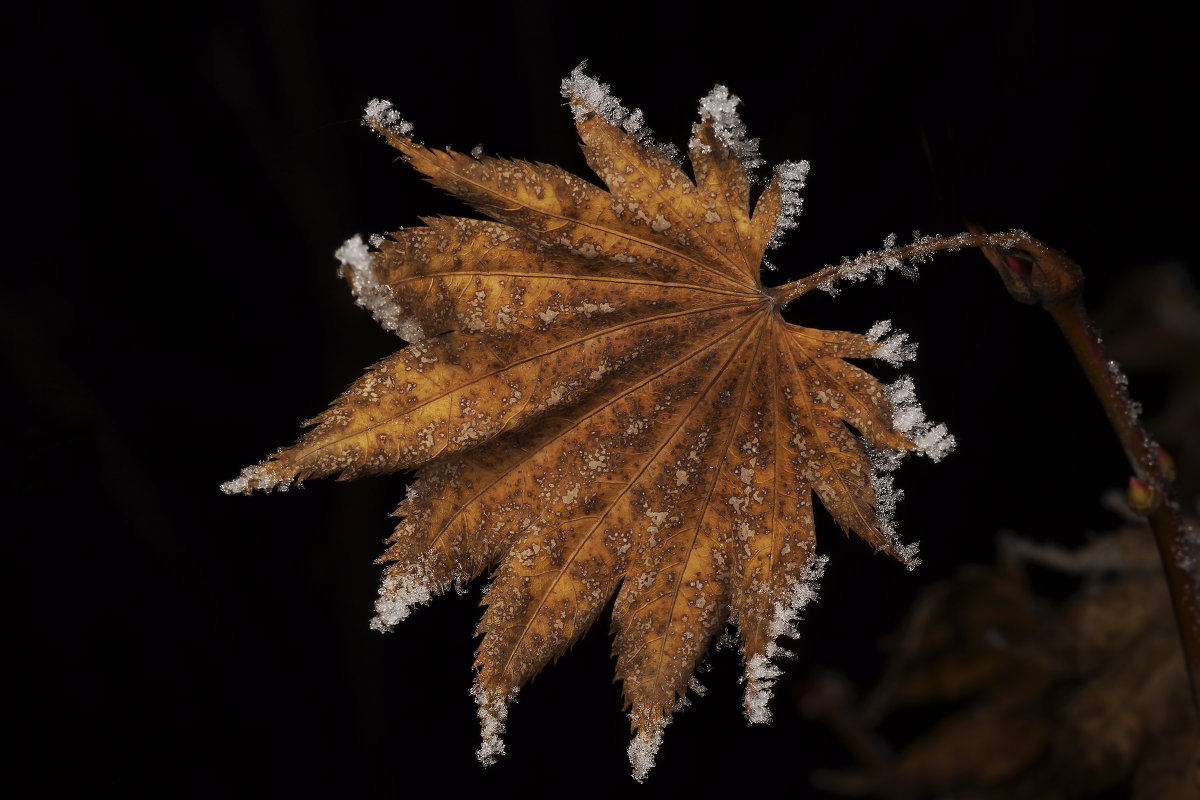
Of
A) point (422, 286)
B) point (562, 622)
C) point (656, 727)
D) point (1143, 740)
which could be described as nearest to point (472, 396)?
point (422, 286)

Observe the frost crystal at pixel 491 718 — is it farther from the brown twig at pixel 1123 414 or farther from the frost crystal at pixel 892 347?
the brown twig at pixel 1123 414

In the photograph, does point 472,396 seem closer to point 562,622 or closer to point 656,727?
point 562,622

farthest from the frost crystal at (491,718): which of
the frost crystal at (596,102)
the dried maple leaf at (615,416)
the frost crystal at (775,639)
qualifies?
the frost crystal at (596,102)

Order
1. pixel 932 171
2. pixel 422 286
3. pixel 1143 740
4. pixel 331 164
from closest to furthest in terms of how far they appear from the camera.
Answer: pixel 422 286 → pixel 932 171 → pixel 1143 740 → pixel 331 164

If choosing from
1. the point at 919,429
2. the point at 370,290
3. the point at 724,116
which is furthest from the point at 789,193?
the point at 370,290

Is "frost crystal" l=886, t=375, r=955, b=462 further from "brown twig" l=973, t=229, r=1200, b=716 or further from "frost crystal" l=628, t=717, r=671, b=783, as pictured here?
"frost crystal" l=628, t=717, r=671, b=783

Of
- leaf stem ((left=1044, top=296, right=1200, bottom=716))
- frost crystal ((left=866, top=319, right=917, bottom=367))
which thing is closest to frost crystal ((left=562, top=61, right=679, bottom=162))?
frost crystal ((left=866, top=319, right=917, bottom=367))
